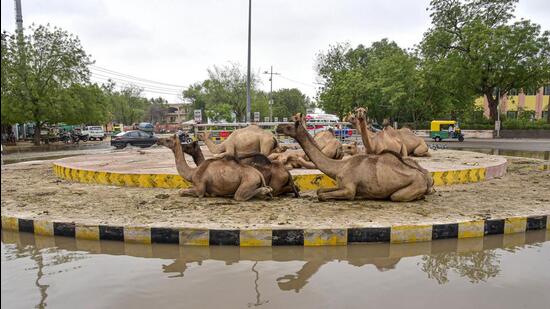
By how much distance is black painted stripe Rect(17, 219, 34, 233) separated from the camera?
6324 mm

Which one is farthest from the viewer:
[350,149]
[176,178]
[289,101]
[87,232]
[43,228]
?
[289,101]

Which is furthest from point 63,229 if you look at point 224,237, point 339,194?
point 339,194

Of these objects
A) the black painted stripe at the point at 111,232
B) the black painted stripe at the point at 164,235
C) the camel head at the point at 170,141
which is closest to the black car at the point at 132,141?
the camel head at the point at 170,141

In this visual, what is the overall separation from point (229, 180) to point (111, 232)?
220 centimetres

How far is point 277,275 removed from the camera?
4.68m

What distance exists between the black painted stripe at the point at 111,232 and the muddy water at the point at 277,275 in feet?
0.33

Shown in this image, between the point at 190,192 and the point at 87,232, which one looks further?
the point at 190,192

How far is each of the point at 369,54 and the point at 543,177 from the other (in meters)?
48.7

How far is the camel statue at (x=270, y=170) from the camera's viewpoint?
25.1 feet

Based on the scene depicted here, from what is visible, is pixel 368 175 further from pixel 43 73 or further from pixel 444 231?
pixel 43 73

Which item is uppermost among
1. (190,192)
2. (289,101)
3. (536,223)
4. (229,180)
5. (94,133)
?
(289,101)

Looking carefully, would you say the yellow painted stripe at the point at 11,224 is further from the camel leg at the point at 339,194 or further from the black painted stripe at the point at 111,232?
the camel leg at the point at 339,194

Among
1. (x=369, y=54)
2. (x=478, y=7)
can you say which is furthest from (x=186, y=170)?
(x=369, y=54)

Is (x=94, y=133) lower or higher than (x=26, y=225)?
higher
